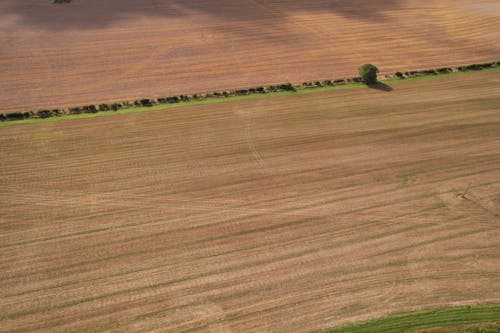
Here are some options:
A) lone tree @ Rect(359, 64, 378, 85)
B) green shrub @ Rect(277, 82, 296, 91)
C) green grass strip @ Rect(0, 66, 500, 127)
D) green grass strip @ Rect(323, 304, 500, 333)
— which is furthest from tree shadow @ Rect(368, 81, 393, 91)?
green grass strip @ Rect(323, 304, 500, 333)

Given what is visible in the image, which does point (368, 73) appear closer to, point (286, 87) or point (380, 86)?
point (380, 86)

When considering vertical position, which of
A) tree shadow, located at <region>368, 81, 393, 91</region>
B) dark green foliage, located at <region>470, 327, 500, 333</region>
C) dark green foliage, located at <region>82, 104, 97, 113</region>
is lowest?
dark green foliage, located at <region>470, 327, 500, 333</region>

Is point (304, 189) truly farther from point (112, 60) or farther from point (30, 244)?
point (112, 60)

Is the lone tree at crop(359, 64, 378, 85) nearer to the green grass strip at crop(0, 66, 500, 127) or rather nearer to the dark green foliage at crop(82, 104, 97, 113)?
the green grass strip at crop(0, 66, 500, 127)

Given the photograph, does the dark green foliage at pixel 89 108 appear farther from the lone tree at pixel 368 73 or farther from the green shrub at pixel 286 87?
the lone tree at pixel 368 73

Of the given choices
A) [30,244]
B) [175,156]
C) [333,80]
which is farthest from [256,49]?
[30,244]

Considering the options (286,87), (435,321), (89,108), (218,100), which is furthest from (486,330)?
(89,108)
